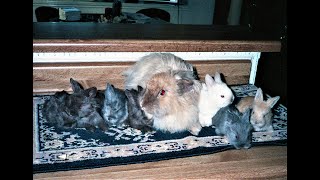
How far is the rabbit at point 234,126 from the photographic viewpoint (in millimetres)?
1523

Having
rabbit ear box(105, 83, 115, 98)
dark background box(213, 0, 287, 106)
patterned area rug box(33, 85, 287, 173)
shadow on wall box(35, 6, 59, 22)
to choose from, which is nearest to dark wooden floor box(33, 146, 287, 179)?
patterned area rug box(33, 85, 287, 173)

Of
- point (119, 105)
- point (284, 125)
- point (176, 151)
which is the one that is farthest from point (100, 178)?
point (284, 125)

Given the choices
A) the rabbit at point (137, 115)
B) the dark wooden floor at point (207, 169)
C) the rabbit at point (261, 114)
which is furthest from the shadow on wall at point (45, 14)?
the dark wooden floor at point (207, 169)

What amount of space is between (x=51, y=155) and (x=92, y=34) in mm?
833

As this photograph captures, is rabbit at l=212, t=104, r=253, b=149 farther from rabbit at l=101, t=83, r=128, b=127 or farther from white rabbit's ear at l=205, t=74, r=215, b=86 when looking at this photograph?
rabbit at l=101, t=83, r=128, b=127

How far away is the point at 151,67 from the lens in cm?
173

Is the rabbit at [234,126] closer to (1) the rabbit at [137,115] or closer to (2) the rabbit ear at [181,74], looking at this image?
(2) the rabbit ear at [181,74]

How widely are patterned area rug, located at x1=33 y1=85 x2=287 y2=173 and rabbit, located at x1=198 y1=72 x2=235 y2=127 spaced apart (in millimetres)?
75

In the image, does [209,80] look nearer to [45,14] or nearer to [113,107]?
[113,107]

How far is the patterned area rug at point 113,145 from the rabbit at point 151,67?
0.29 meters

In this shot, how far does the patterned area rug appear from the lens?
1.30 metres

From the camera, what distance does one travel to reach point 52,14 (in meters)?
5.47

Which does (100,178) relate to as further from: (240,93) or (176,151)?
(240,93)

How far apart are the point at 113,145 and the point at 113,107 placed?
245 millimetres
